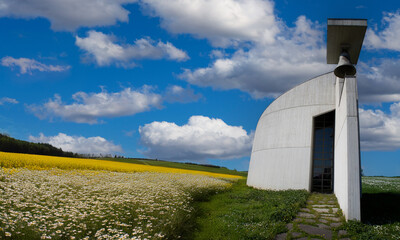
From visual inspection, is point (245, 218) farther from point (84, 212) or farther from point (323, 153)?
point (323, 153)

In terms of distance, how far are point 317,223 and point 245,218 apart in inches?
86.5

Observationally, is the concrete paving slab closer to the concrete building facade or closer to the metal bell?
the metal bell

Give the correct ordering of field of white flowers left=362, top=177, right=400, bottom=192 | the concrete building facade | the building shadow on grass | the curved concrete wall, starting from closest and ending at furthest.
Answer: the building shadow on grass
the concrete building facade
the curved concrete wall
field of white flowers left=362, top=177, right=400, bottom=192

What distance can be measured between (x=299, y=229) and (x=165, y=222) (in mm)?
3720

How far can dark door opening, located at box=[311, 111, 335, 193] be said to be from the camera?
16.5 meters

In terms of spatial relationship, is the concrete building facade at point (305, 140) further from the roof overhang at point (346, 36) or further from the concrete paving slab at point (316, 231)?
the concrete paving slab at point (316, 231)

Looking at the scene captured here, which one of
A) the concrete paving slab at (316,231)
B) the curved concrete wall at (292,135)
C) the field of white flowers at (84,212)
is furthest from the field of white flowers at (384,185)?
the field of white flowers at (84,212)

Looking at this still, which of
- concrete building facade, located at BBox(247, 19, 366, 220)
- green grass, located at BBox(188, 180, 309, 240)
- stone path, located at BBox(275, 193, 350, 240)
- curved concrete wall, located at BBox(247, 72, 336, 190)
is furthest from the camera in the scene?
curved concrete wall, located at BBox(247, 72, 336, 190)

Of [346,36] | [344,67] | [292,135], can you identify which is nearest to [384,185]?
[292,135]

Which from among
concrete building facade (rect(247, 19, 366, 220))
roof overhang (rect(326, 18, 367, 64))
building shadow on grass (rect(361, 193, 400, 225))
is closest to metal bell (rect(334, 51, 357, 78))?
roof overhang (rect(326, 18, 367, 64))

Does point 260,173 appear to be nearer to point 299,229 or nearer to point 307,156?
point 307,156

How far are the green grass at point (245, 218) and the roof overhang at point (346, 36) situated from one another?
6808 millimetres

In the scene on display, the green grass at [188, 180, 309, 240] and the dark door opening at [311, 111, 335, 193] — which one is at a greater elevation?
the dark door opening at [311, 111, 335, 193]

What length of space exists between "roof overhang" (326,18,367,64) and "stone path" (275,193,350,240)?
679cm
